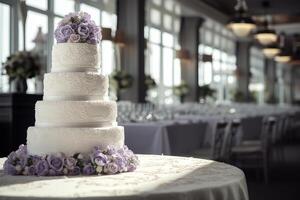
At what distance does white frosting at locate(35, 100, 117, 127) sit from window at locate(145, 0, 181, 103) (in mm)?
10705

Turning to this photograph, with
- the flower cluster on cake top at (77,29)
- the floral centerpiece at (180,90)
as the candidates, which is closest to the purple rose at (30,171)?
the flower cluster on cake top at (77,29)

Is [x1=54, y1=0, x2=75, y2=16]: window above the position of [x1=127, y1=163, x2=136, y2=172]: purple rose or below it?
above

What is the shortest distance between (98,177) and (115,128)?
0.34 metres

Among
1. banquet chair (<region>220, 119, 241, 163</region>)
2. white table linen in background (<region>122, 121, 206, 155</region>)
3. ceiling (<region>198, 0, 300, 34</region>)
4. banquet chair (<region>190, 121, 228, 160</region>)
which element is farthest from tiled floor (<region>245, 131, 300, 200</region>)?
ceiling (<region>198, 0, 300, 34</region>)

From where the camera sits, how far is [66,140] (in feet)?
7.16

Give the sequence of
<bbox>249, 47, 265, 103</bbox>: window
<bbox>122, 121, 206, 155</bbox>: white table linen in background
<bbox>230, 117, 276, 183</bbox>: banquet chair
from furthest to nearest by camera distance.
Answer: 1. <bbox>249, 47, 265, 103</bbox>: window
2. <bbox>230, 117, 276, 183</bbox>: banquet chair
3. <bbox>122, 121, 206, 155</bbox>: white table linen in background

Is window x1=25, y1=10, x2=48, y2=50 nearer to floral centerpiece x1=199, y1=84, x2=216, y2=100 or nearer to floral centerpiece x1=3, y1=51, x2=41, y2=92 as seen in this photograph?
floral centerpiece x1=3, y1=51, x2=41, y2=92

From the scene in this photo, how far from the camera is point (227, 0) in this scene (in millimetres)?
14766

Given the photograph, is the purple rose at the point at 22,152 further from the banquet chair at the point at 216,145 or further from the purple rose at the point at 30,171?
the banquet chair at the point at 216,145

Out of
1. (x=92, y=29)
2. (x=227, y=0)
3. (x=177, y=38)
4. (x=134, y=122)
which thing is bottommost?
(x=134, y=122)

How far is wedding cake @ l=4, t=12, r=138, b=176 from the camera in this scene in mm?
2123

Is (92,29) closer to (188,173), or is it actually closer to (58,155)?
(58,155)

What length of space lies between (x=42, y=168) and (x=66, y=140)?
167 millimetres

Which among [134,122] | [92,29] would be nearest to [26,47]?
[134,122]
